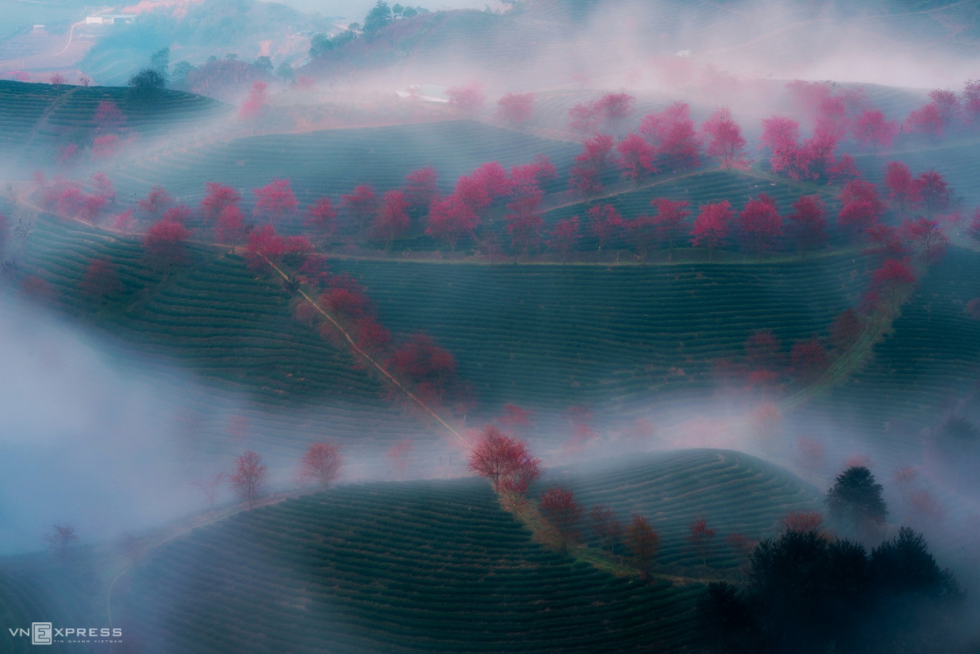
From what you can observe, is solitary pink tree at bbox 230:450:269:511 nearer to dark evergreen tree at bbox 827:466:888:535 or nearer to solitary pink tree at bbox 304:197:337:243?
solitary pink tree at bbox 304:197:337:243

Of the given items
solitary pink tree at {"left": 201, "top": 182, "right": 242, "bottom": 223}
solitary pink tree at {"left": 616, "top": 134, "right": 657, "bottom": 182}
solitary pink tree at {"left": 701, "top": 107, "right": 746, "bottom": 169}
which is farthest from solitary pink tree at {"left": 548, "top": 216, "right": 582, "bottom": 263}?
solitary pink tree at {"left": 201, "top": 182, "right": 242, "bottom": 223}

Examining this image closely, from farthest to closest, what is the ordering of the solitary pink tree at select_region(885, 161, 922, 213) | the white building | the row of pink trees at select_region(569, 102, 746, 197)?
the white building, the row of pink trees at select_region(569, 102, 746, 197), the solitary pink tree at select_region(885, 161, 922, 213)

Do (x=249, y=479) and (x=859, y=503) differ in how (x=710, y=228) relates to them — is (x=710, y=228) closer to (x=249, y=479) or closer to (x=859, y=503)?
(x=859, y=503)

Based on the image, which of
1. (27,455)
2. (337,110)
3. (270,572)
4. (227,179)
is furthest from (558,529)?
(337,110)

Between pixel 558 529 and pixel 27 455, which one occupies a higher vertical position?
pixel 27 455

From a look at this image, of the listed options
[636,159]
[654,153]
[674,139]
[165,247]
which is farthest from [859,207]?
[165,247]

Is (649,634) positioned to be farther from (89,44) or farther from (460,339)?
(89,44)
